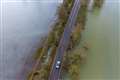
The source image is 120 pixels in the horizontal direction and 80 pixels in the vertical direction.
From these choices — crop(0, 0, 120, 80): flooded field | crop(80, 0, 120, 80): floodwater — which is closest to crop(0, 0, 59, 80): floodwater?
crop(0, 0, 120, 80): flooded field

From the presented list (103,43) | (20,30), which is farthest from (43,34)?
(103,43)

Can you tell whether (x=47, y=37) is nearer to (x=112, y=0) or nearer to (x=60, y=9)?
(x=60, y=9)

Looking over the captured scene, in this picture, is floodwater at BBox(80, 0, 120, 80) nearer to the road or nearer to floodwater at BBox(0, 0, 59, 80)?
the road

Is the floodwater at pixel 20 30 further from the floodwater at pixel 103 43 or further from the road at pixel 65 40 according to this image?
the floodwater at pixel 103 43

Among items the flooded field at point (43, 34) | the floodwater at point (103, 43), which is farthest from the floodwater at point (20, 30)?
the floodwater at point (103, 43)

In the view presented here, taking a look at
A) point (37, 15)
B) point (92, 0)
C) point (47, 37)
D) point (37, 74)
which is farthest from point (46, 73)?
point (92, 0)
